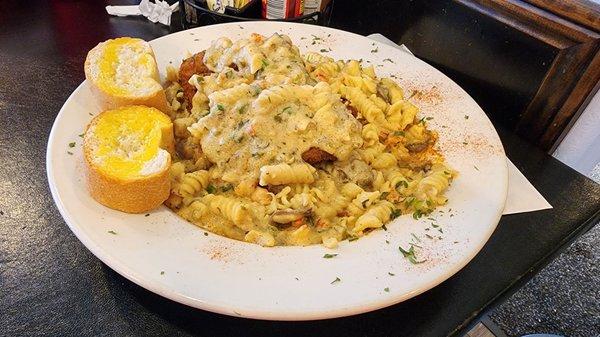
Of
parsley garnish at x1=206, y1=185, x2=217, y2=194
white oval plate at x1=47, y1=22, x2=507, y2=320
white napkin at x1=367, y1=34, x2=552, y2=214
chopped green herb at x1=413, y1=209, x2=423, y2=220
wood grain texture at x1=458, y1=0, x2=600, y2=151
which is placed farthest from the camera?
wood grain texture at x1=458, y1=0, x2=600, y2=151

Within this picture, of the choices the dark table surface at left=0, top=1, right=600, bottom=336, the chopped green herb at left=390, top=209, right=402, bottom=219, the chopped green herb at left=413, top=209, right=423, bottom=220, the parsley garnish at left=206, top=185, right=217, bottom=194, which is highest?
the chopped green herb at left=413, top=209, right=423, bottom=220

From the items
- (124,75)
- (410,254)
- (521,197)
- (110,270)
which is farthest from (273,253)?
(521,197)

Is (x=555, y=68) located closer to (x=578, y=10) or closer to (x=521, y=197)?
(x=578, y=10)

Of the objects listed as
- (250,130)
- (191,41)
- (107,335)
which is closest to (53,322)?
(107,335)

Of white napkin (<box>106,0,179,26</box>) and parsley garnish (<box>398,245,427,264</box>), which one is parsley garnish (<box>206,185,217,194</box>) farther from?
white napkin (<box>106,0,179,26</box>)

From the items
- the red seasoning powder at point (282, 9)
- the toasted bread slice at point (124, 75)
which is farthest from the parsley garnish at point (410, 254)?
the red seasoning powder at point (282, 9)

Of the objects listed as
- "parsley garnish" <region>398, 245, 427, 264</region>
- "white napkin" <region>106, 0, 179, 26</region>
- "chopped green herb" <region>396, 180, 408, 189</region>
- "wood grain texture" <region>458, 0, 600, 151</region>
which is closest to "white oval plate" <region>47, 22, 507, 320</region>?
"parsley garnish" <region>398, 245, 427, 264</region>

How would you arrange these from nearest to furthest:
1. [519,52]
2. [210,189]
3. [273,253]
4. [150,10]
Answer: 1. [273,253]
2. [210,189]
3. [519,52]
4. [150,10]
